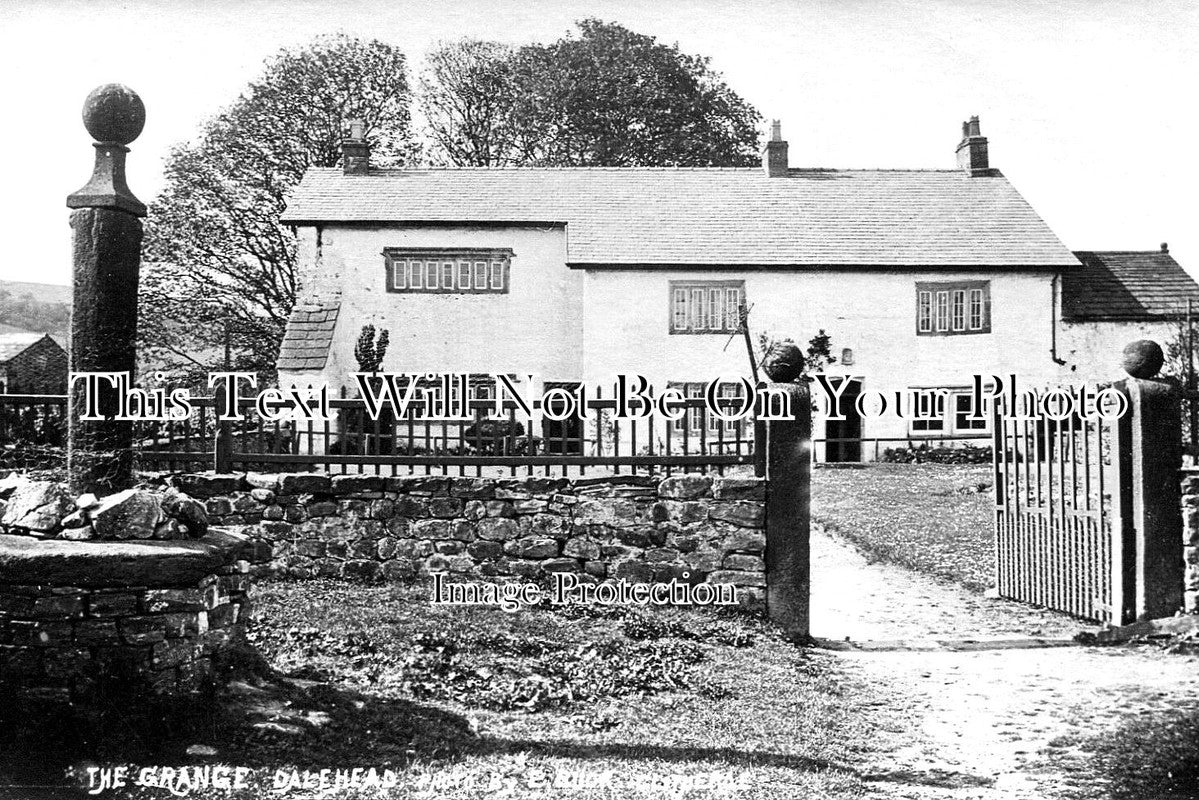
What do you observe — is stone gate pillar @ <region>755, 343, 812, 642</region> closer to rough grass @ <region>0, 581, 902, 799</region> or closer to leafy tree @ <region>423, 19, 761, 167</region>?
rough grass @ <region>0, 581, 902, 799</region>

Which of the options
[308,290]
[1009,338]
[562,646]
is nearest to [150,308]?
[308,290]

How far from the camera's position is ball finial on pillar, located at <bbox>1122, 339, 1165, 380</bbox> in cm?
682

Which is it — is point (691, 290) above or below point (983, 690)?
above

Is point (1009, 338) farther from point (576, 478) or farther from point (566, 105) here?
point (576, 478)

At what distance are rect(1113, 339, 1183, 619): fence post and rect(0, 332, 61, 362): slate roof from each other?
32.6ft

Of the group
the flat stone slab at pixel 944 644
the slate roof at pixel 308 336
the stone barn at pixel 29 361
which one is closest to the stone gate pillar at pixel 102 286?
the stone barn at pixel 29 361

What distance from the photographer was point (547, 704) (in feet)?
16.0

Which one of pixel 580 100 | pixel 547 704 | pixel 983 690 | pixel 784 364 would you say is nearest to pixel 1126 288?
pixel 580 100

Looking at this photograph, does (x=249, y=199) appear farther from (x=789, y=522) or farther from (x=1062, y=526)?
(x=1062, y=526)

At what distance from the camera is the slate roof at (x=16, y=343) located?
29.6 ft

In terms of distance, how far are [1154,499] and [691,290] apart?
1552cm

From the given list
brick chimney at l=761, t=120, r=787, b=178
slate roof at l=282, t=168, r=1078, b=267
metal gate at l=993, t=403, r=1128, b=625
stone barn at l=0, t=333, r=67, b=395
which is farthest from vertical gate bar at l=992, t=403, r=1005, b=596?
brick chimney at l=761, t=120, r=787, b=178

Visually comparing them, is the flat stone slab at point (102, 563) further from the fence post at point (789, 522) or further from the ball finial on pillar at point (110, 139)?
the fence post at point (789, 522)

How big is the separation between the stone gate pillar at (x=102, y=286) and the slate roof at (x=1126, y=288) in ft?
72.4
